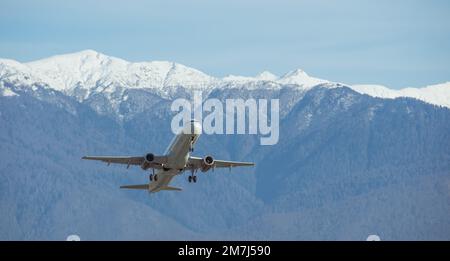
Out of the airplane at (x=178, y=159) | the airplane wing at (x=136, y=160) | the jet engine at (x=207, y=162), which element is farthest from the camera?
the jet engine at (x=207, y=162)

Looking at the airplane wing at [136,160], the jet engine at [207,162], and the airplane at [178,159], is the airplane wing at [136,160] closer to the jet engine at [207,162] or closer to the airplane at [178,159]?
the airplane at [178,159]

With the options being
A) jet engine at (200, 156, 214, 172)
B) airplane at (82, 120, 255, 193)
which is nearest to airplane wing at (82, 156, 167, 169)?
airplane at (82, 120, 255, 193)

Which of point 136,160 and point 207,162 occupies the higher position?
point 136,160

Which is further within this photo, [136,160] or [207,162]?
[136,160]

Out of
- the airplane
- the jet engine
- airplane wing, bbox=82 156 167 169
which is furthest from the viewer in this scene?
the jet engine

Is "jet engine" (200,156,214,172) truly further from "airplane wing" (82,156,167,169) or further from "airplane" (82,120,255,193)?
"airplane wing" (82,156,167,169)

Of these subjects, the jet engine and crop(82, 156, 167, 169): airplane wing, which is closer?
crop(82, 156, 167, 169): airplane wing

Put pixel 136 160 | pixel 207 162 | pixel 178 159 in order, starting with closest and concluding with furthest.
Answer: pixel 178 159 → pixel 207 162 → pixel 136 160

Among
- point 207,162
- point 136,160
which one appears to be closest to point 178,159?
point 207,162

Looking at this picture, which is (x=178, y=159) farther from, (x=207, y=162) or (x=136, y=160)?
(x=136, y=160)

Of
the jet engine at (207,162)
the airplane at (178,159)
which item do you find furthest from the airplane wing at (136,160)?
the jet engine at (207,162)

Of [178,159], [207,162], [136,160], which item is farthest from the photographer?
[136,160]

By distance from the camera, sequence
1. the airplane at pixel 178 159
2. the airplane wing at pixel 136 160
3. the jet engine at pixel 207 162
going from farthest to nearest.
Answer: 1. the jet engine at pixel 207 162
2. the airplane wing at pixel 136 160
3. the airplane at pixel 178 159
